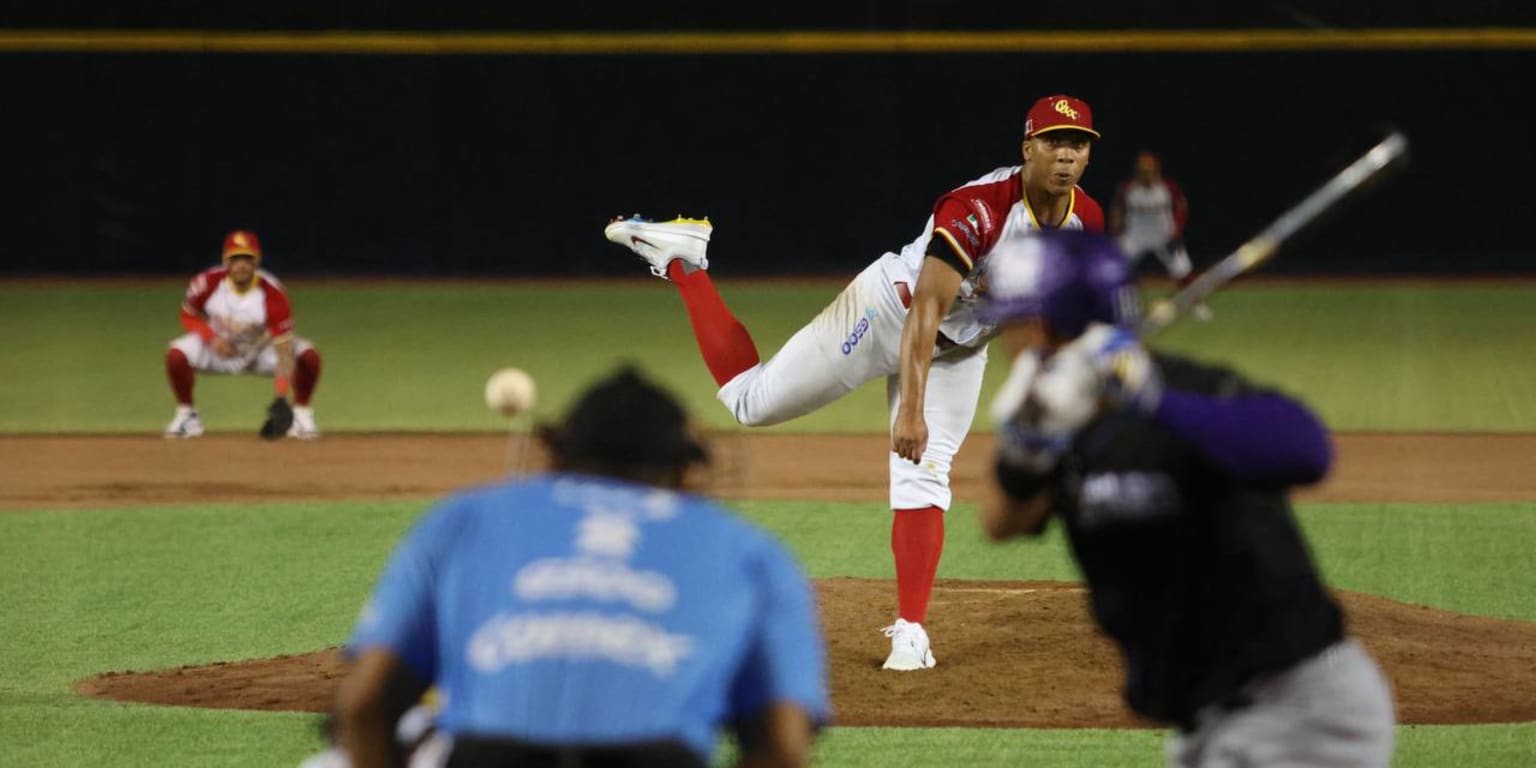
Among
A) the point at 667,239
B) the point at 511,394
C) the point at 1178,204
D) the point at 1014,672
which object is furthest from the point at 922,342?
the point at 1178,204

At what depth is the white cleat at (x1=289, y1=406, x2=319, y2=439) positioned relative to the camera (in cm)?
1391

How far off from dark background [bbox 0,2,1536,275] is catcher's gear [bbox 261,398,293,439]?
11769 millimetres

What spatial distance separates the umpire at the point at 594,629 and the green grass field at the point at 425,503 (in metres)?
3.22

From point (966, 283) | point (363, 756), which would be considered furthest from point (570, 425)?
point (966, 283)

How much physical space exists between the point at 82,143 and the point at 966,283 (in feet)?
67.0

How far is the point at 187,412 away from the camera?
1396 centimetres

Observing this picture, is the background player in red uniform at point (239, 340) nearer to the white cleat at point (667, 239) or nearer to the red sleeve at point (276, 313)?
the red sleeve at point (276, 313)

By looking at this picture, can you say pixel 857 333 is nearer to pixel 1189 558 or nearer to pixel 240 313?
pixel 1189 558

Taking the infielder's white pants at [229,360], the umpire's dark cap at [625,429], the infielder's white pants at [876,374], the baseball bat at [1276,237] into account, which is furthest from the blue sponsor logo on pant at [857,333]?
the infielder's white pants at [229,360]

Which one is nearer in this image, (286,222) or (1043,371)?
(1043,371)

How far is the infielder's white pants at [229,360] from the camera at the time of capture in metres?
14.1

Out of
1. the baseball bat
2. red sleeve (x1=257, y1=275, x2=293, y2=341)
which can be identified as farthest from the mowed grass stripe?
the baseball bat

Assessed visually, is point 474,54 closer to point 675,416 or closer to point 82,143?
point 82,143

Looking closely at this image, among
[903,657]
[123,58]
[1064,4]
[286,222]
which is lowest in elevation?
[903,657]
